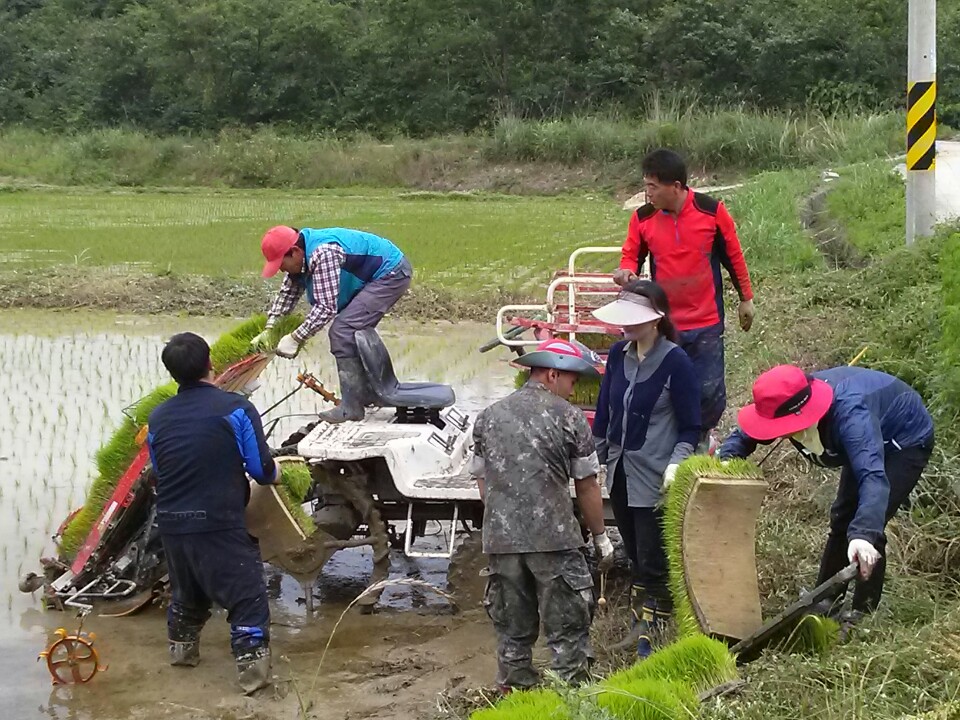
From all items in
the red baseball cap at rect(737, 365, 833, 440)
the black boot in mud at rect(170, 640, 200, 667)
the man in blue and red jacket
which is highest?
the red baseball cap at rect(737, 365, 833, 440)

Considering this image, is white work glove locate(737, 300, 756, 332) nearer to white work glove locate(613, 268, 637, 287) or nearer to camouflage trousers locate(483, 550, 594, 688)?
white work glove locate(613, 268, 637, 287)

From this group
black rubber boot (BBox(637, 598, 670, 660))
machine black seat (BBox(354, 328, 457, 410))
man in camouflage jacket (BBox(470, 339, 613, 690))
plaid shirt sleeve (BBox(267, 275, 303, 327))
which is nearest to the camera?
man in camouflage jacket (BBox(470, 339, 613, 690))

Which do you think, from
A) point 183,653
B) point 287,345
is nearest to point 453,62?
point 287,345

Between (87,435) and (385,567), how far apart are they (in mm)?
3721

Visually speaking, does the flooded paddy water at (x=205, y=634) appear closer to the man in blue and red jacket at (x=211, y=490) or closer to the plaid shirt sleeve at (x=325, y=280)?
the man in blue and red jacket at (x=211, y=490)

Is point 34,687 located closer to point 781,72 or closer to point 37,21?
point 781,72

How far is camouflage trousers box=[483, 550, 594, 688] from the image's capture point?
14.0ft

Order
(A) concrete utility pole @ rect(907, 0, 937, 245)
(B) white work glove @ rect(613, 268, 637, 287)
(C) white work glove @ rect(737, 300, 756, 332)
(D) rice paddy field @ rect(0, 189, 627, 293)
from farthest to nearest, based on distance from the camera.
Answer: (D) rice paddy field @ rect(0, 189, 627, 293) → (A) concrete utility pole @ rect(907, 0, 937, 245) → (C) white work glove @ rect(737, 300, 756, 332) → (B) white work glove @ rect(613, 268, 637, 287)

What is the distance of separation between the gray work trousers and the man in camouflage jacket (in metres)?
1.85

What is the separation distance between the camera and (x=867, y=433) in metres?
3.92

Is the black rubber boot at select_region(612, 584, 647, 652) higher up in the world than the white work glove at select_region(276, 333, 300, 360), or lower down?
lower down

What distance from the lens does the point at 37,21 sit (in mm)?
48344

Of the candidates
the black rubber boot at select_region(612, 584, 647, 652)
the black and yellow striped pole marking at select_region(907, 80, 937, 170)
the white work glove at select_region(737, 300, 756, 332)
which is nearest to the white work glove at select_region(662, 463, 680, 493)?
the black rubber boot at select_region(612, 584, 647, 652)

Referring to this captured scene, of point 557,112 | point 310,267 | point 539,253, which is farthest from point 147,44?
point 310,267
